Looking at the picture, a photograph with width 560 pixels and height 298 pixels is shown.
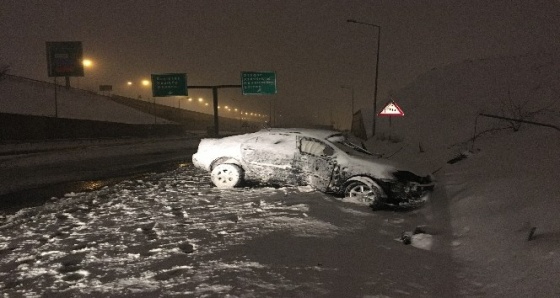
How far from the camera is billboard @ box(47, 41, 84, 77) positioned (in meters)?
43.4

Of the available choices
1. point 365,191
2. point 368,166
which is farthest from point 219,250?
point 368,166

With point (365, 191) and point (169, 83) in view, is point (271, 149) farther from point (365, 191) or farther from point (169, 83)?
point (169, 83)

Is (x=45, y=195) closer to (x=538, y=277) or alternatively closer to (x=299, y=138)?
(x=299, y=138)

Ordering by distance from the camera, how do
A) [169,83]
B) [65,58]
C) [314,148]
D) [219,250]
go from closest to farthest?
[219,250], [314,148], [169,83], [65,58]

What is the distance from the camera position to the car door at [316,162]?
279 inches

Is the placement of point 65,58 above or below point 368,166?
above

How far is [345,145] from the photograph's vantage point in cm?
768

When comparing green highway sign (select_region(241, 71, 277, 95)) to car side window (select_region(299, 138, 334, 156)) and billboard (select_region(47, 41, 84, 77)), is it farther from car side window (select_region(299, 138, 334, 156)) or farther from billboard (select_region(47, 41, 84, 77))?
billboard (select_region(47, 41, 84, 77))

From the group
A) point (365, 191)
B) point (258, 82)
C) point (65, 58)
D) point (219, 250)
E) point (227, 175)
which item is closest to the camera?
point (219, 250)

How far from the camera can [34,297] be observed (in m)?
3.20

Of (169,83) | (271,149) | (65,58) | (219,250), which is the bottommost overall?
(219,250)

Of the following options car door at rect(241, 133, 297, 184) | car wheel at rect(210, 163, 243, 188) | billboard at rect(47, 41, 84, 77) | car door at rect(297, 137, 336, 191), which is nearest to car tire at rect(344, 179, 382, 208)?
car door at rect(297, 137, 336, 191)

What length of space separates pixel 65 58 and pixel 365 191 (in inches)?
1920

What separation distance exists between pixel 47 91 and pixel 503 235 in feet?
187
